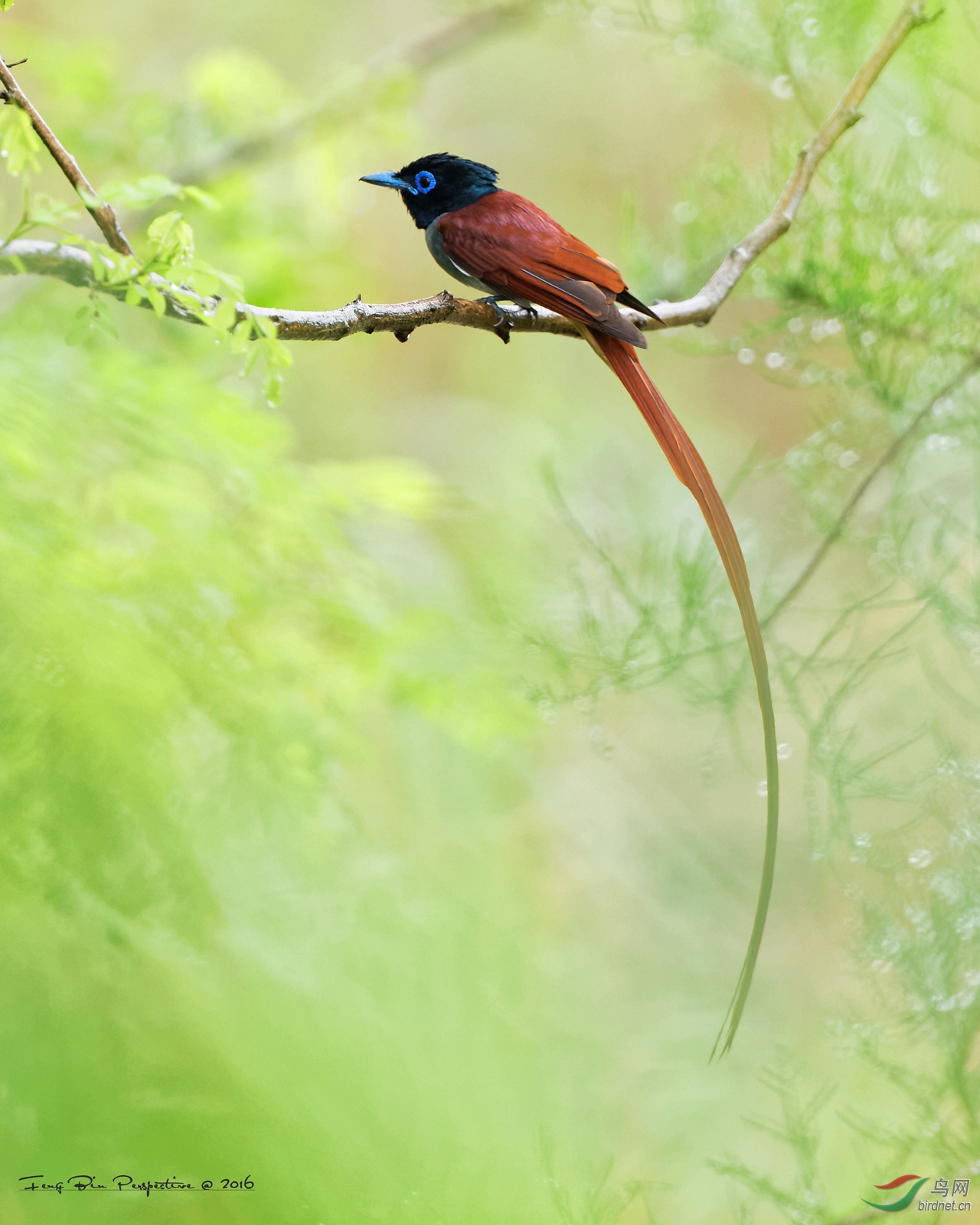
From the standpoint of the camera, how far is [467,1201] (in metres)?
0.81

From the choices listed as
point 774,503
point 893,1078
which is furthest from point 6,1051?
point 774,503

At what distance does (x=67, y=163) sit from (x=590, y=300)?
0.21 metres

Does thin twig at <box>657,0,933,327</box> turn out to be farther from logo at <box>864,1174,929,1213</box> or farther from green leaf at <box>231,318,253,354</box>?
logo at <box>864,1174,929,1213</box>

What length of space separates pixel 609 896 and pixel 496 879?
0.88 feet

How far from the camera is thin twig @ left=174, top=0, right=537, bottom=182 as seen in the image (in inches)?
45.6

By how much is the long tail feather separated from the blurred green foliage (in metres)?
0.15

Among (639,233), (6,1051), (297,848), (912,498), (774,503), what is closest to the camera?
(6,1051)

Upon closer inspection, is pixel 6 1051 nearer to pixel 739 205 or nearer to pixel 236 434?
pixel 236 434

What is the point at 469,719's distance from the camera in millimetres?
1024

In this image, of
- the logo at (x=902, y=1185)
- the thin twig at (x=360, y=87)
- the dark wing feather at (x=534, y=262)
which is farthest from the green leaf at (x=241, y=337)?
the thin twig at (x=360, y=87)

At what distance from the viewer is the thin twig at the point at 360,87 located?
1.16 metres

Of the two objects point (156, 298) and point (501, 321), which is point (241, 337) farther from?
point (501, 321)

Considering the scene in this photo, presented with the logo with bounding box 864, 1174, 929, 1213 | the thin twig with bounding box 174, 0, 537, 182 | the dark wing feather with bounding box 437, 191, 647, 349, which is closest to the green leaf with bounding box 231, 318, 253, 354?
the dark wing feather with bounding box 437, 191, 647, 349

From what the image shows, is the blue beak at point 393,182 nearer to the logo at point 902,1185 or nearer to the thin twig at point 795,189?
the thin twig at point 795,189
